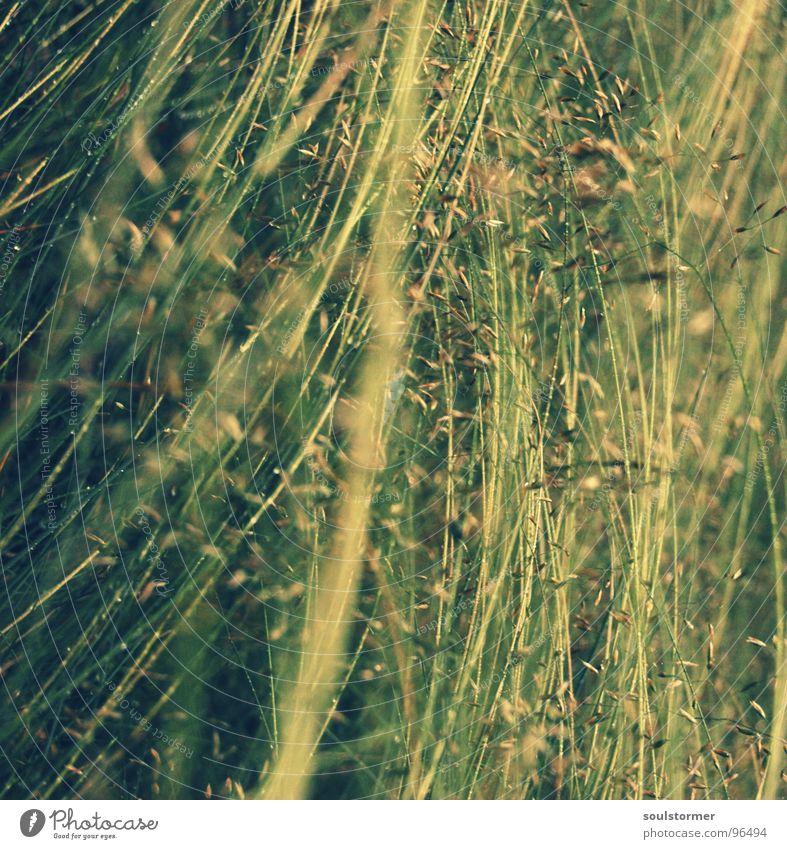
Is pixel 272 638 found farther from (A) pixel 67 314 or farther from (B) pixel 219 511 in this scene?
(A) pixel 67 314

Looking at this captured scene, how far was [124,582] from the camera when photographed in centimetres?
113

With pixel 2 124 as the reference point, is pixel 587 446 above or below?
below

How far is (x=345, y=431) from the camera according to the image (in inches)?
45.0

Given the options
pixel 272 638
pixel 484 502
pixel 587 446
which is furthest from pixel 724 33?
pixel 272 638


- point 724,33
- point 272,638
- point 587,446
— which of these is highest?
point 724,33

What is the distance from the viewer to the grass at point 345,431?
A: 1125mm

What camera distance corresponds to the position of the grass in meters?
1.12

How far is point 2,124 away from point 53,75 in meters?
0.11
